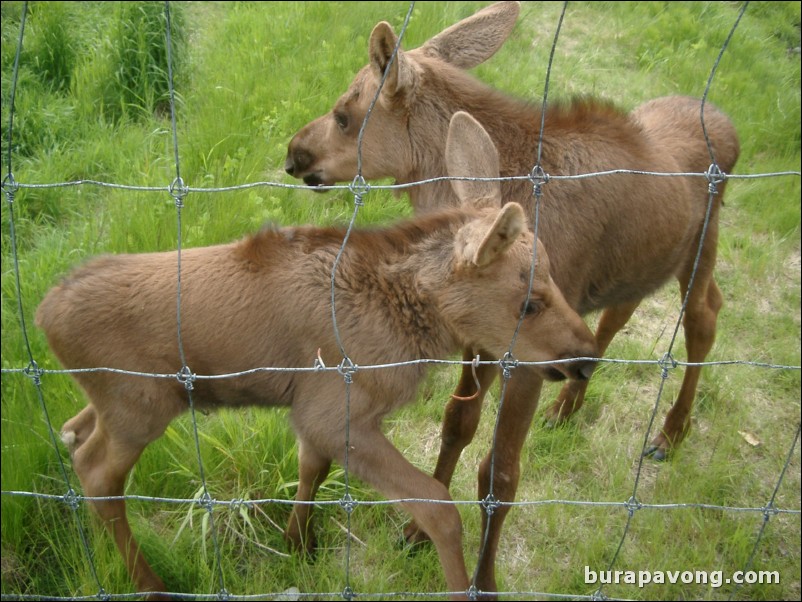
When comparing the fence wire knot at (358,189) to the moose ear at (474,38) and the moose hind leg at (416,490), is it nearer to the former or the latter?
the moose hind leg at (416,490)

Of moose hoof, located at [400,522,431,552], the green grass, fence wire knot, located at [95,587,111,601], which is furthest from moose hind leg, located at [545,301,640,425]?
fence wire knot, located at [95,587,111,601]

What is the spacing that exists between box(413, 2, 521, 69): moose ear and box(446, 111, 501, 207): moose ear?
986mm

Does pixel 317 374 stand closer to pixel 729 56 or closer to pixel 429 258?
pixel 429 258

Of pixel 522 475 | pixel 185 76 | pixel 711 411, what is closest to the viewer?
pixel 522 475

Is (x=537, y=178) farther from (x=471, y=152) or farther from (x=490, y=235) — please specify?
(x=471, y=152)

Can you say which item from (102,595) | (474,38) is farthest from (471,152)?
(102,595)

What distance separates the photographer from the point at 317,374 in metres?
3.62

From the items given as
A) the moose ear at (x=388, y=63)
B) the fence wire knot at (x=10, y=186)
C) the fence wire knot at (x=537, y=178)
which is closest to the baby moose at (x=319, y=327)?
the fence wire knot at (x=537, y=178)

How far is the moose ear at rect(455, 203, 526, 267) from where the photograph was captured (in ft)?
10.6

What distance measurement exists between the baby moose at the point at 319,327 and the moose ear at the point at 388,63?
442 mm

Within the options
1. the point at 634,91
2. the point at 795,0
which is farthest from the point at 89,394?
the point at 795,0

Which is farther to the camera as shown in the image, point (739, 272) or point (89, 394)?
point (739, 272)

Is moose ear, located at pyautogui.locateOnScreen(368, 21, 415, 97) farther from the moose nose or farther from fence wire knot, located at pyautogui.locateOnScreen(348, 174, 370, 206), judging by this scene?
the moose nose

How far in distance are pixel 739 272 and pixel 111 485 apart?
4292 millimetres
